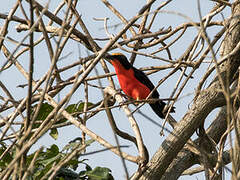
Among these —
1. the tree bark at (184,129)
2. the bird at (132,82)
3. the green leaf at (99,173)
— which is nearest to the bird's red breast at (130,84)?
the bird at (132,82)

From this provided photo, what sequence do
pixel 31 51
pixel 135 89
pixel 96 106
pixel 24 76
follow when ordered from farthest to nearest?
pixel 135 89, pixel 96 106, pixel 24 76, pixel 31 51

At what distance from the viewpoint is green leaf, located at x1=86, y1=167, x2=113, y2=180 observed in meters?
3.01

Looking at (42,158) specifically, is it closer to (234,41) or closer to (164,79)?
(164,79)

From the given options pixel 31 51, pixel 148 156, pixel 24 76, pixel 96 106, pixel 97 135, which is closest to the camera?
pixel 31 51

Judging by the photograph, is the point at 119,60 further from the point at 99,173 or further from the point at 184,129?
the point at 99,173

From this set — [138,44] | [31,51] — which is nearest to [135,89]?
[138,44]

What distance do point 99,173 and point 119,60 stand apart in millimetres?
2776

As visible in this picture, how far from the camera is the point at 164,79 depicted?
139 inches

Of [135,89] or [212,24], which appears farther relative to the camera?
[135,89]

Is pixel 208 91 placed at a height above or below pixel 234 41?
below

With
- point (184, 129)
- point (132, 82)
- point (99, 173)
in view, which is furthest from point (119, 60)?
point (99, 173)

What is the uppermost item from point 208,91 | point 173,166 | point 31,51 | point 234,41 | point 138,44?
point 138,44

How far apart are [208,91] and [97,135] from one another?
0.85 meters

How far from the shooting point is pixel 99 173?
3.05 meters
